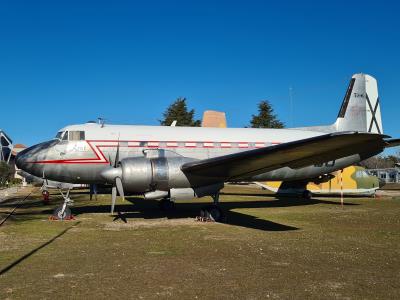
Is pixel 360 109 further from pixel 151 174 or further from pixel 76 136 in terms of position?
pixel 76 136

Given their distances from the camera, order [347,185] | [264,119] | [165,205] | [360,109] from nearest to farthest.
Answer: [165,205] < [360,109] < [347,185] < [264,119]

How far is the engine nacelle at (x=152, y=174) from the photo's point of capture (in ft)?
40.3

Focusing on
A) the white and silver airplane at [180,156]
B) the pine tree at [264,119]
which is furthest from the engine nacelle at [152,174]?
the pine tree at [264,119]

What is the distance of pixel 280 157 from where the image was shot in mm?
12242

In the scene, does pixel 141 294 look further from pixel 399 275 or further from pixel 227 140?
pixel 227 140

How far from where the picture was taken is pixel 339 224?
1334 cm

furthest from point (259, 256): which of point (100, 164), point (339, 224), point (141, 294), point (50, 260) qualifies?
point (100, 164)

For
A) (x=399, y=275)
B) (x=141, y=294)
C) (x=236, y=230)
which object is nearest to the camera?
(x=141, y=294)

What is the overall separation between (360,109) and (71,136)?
15068 mm

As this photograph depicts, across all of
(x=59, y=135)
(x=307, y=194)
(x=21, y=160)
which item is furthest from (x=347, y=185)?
(x=21, y=160)

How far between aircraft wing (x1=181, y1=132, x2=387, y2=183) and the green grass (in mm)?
1843

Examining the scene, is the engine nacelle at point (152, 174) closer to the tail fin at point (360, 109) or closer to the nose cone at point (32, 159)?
the nose cone at point (32, 159)

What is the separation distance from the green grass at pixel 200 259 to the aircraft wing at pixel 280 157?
6.05 ft

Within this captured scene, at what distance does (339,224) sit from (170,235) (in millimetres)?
6260
